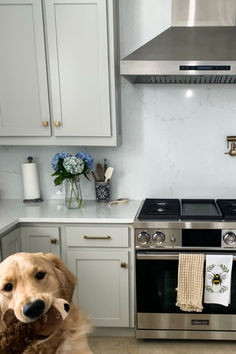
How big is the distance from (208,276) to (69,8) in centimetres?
191

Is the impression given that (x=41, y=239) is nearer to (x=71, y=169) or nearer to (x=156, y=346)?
(x=71, y=169)

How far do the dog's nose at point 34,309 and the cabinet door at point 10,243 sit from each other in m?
1.32


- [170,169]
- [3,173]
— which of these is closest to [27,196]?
[3,173]

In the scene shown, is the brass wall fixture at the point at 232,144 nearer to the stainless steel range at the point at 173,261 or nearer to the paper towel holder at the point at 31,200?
the stainless steel range at the point at 173,261

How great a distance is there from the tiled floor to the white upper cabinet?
4.54ft

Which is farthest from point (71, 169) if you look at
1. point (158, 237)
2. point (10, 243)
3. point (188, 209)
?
point (188, 209)

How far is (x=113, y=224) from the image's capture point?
2.04m

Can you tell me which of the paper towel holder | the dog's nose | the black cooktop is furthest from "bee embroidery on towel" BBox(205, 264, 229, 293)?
the dog's nose

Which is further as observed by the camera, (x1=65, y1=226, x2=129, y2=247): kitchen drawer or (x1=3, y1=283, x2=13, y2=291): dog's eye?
(x1=65, y1=226, x2=129, y2=247): kitchen drawer

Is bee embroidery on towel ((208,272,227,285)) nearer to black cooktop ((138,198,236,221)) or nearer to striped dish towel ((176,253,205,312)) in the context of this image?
striped dish towel ((176,253,205,312))

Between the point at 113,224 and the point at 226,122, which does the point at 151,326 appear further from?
the point at 226,122

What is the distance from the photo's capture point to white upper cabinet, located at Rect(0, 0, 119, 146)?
6.70 ft

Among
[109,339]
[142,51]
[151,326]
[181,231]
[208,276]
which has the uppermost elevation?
[142,51]

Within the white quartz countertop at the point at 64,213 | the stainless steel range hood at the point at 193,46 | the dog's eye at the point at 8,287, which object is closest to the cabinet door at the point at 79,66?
the stainless steel range hood at the point at 193,46
